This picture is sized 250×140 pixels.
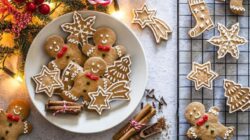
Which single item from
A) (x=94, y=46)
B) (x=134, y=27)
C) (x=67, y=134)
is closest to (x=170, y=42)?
(x=134, y=27)

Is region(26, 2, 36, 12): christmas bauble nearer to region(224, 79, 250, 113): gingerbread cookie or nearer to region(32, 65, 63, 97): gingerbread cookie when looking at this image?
region(32, 65, 63, 97): gingerbread cookie

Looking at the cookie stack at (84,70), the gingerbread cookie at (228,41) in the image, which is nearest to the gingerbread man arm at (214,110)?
the gingerbread cookie at (228,41)

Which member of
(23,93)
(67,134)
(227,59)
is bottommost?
(67,134)

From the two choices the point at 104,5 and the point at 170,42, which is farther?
the point at 170,42

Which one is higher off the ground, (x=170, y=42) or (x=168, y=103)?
(x=170, y=42)

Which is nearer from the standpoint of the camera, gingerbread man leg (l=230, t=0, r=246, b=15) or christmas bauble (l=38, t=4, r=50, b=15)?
christmas bauble (l=38, t=4, r=50, b=15)

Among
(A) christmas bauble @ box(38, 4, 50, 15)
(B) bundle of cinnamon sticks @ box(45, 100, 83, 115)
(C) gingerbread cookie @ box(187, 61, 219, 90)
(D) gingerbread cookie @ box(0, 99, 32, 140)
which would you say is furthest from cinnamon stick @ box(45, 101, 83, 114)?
(C) gingerbread cookie @ box(187, 61, 219, 90)

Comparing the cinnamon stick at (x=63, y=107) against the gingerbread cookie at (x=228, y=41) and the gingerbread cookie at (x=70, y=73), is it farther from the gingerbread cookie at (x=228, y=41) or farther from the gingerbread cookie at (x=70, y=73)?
the gingerbread cookie at (x=228, y=41)

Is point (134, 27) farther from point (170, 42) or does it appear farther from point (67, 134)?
point (67, 134)
